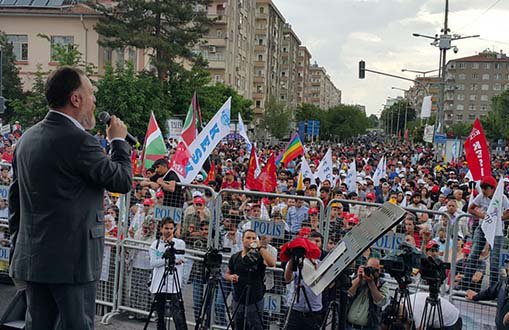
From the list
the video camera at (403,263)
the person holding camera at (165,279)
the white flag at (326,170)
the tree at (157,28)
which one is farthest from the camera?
the tree at (157,28)

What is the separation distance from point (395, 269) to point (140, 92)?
28.1 meters

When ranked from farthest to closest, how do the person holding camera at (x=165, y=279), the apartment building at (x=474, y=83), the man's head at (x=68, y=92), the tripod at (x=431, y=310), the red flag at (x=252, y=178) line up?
the apartment building at (x=474, y=83)
the red flag at (x=252, y=178)
the person holding camera at (x=165, y=279)
the tripod at (x=431, y=310)
the man's head at (x=68, y=92)

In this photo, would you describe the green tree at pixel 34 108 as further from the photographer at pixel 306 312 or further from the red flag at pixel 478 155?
the photographer at pixel 306 312

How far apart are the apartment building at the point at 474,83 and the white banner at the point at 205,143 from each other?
491 feet

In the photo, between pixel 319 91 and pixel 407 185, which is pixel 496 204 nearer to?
pixel 407 185

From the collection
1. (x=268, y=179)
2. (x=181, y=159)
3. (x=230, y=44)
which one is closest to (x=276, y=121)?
(x=230, y=44)

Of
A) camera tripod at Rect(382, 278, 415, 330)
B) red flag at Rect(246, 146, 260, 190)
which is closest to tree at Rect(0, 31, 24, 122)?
red flag at Rect(246, 146, 260, 190)

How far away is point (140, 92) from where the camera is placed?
105 ft

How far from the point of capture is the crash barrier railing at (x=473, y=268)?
6344 millimetres

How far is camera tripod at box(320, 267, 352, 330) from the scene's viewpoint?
5.61m

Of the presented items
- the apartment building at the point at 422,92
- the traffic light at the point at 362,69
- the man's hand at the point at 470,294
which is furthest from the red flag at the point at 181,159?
the apartment building at the point at 422,92

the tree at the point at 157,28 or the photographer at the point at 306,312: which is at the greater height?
the tree at the point at 157,28

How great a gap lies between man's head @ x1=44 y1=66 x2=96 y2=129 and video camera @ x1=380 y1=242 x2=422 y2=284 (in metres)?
3.20

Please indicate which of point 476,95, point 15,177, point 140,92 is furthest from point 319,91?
point 15,177
